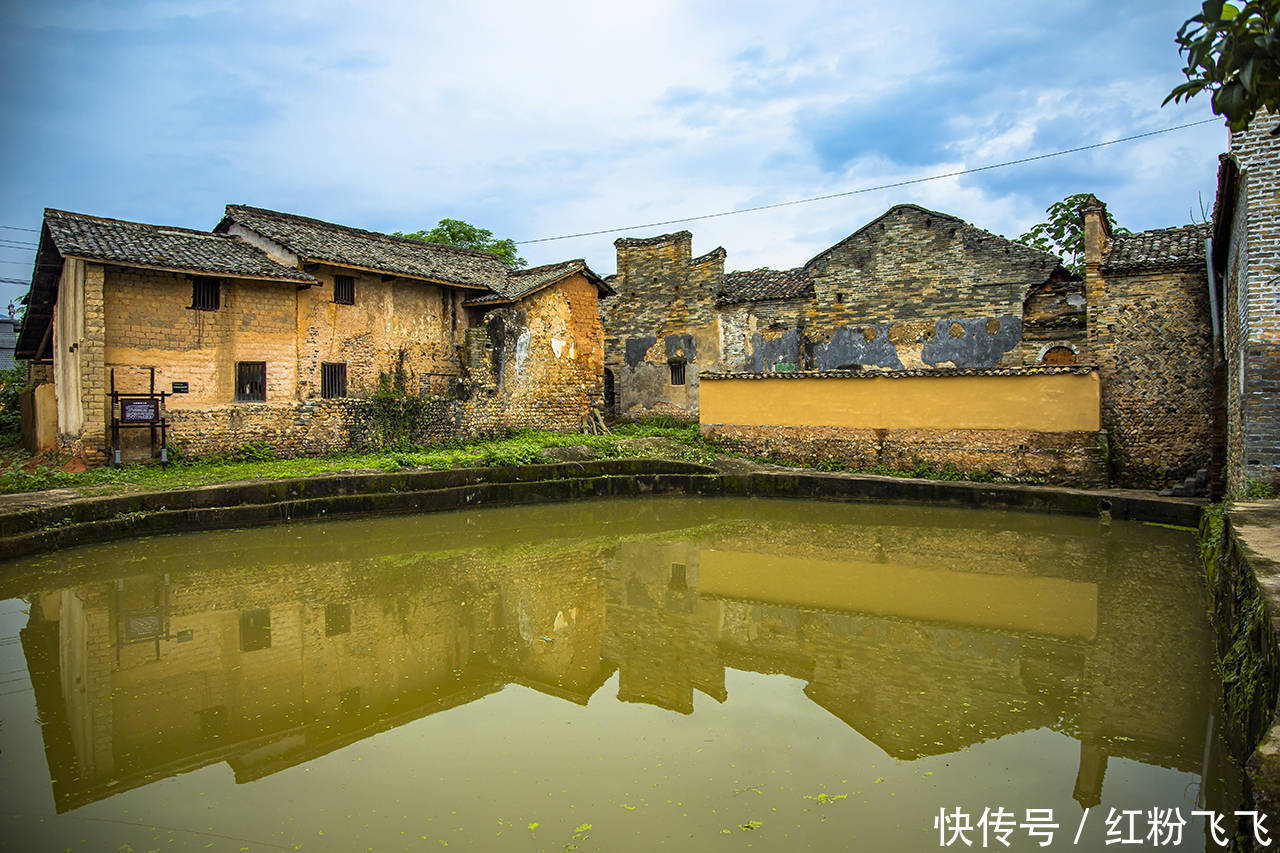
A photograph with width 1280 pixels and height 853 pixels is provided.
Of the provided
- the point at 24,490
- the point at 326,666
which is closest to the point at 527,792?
the point at 326,666

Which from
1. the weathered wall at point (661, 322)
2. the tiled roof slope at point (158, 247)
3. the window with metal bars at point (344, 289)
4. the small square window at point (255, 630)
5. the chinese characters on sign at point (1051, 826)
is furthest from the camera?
the weathered wall at point (661, 322)

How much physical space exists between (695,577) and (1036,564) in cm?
359

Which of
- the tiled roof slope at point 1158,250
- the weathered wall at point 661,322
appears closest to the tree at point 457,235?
the weathered wall at point 661,322

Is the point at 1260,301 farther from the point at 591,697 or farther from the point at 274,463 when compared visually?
the point at 274,463

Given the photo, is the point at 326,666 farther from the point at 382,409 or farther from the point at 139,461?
the point at 382,409

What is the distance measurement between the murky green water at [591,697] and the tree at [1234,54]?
9.11 feet

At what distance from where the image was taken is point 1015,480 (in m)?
12.7

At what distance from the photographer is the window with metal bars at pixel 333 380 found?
14898mm

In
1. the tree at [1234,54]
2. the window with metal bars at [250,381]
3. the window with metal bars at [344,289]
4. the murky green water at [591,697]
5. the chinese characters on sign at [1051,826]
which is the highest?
the window with metal bars at [344,289]

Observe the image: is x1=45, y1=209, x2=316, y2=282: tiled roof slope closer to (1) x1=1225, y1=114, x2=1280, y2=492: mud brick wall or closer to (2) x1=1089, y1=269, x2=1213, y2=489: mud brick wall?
(1) x1=1225, y1=114, x2=1280, y2=492: mud brick wall

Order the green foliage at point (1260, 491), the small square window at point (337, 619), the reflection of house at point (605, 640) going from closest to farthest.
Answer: the reflection of house at point (605, 640)
the small square window at point (337, 619)
the green foliage at point (1260, 491)

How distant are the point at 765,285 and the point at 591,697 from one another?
16916 millimetres

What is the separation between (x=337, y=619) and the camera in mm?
6234

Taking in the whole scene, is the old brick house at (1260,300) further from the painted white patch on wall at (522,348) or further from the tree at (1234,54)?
the painted white patch on wall at (522,348)
